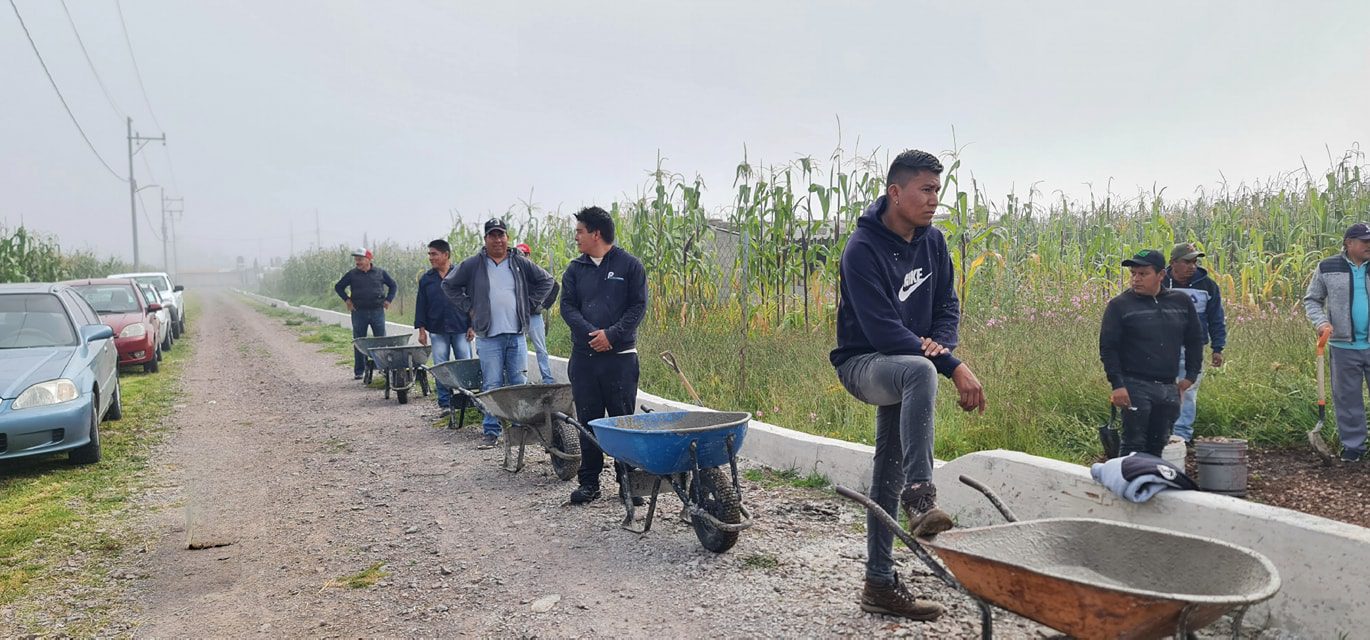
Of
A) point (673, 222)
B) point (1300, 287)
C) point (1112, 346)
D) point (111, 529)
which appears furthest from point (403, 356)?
point (1300, 287)

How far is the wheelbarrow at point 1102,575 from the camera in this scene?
2.31 m

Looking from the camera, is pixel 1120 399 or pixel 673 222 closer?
pixel 1120 399

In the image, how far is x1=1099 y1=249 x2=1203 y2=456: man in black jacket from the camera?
533cm

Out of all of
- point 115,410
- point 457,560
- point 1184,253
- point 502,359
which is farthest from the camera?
point 115,410

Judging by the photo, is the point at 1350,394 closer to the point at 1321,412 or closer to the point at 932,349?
the point at 1321,412

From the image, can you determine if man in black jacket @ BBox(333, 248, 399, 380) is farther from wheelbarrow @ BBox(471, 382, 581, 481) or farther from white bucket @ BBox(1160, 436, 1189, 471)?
white bucket @ BBox(1160, 436, 1189, 471)

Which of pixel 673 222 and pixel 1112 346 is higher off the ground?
pixel 673 222

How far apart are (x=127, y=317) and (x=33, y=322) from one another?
6745 mm

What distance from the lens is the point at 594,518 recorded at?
5.67 m

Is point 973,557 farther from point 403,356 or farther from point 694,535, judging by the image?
point 403,356

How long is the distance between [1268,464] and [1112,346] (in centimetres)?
123

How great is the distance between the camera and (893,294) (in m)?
3.54

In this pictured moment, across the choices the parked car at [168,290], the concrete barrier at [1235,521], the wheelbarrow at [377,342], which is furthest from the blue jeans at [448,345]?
the parked car at [168,290]

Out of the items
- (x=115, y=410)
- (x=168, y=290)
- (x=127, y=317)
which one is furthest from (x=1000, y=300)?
(x=168, y=290)
